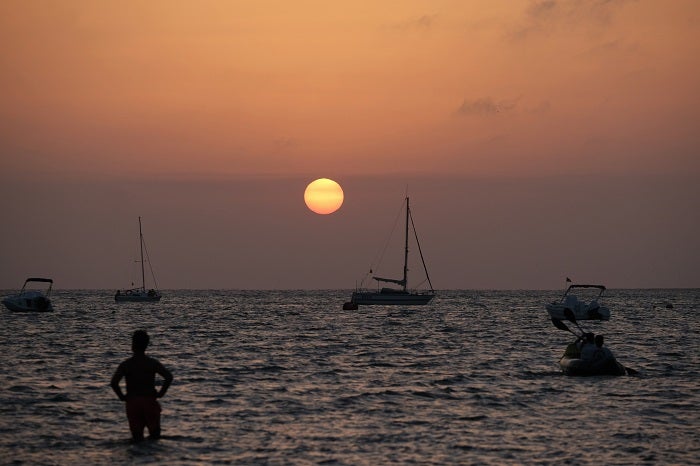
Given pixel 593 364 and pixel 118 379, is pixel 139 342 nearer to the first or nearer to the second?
pixel 118 379

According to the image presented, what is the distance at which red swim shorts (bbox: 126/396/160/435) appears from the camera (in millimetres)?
21984

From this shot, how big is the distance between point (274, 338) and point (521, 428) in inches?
1925

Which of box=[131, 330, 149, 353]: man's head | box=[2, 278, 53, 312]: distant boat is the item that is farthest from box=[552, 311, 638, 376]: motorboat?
box=[2, 278, 53, 312]: distant boat

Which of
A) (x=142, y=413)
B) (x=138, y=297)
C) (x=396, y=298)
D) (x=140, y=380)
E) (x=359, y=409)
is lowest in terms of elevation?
(x=359, y=409)

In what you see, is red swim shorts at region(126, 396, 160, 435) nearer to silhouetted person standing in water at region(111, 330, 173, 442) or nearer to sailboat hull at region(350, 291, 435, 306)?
silhouetted person standing in water at region(111, 330, 173, 442)

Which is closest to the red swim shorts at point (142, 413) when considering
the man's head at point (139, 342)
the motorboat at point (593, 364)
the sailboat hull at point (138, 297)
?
the man's head at point (139, 342)

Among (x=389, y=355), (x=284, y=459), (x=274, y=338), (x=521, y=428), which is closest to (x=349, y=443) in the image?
(x=284, y=459)

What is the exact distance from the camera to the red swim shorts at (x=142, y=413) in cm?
2198

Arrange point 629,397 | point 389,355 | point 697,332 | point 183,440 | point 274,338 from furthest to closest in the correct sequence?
point 697,332 < point 274,338 < point 389,355 < point 629,397 < point 183,440

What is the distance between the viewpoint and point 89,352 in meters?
57.8

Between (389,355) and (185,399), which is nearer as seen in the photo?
(185,399)

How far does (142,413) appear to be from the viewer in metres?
22.3

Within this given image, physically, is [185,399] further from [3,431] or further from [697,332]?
[697,332]

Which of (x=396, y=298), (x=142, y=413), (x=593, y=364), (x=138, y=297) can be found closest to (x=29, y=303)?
(x=396, y=298)
